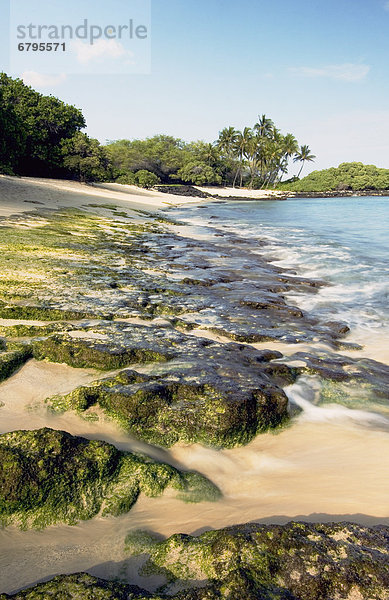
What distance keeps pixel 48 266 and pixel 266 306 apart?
431 centimetres

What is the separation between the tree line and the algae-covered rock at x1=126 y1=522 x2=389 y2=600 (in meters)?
32.2

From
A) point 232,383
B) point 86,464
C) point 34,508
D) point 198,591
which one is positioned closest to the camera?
point 198,591

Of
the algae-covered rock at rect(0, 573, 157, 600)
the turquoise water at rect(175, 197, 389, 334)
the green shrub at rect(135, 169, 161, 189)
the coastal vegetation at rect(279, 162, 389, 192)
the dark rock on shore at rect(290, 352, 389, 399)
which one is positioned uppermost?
the coastal vegetation at rect(279, 162, 389, 192)

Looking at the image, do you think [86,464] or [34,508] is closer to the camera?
[34,508]

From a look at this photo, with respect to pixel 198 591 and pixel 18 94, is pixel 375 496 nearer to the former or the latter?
pixel 198 591

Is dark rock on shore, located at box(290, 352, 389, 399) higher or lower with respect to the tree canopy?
lower

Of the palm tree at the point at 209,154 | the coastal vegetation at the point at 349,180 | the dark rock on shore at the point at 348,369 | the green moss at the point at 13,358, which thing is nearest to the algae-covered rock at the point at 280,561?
the green moss at the point at 13,358

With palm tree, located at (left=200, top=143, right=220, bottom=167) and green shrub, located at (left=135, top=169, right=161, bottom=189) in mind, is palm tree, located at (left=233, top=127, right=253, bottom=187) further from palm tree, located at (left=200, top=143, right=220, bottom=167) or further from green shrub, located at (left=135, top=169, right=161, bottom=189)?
green shrub, located at (left=135, top=169, right=161, bottom=189)

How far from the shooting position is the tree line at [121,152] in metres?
38.2

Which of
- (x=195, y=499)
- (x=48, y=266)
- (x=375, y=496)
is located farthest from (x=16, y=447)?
(x=48, y=266)

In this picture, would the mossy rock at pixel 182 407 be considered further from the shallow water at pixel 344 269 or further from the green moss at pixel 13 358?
the shallow water at pixel 344 269

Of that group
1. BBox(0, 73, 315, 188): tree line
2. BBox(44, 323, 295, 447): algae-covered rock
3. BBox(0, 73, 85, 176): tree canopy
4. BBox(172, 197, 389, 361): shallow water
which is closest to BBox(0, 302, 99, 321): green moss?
BBox(44, 323, 295, 447): algae-covered rock

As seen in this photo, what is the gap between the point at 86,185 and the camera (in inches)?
1609

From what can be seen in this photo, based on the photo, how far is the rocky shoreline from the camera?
69.1 inches
